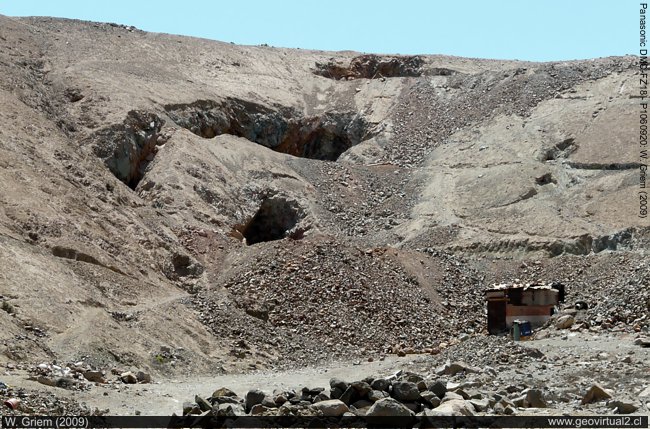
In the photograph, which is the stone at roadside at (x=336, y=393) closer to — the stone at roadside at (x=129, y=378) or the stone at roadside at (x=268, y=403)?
the stone at roadside at (x=268, y=403)

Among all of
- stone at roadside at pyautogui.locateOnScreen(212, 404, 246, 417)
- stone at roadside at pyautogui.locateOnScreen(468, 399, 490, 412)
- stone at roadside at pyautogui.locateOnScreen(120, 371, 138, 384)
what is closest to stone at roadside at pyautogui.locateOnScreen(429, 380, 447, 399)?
stone at roadside at pyautogui.locateOnScreen(468, 399, 490, 412)

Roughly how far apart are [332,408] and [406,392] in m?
1.31

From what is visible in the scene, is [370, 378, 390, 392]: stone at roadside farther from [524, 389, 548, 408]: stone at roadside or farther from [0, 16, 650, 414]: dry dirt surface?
[524, 389, 548, 408]: stone at roadside

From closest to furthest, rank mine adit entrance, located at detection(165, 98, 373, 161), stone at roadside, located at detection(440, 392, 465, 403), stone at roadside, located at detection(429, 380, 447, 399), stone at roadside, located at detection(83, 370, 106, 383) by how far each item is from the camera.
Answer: stone at roadside, located at detection(440, 392, 465, 403), stone at roadside, located at detection(429, 380, 447, 399), stone at roadside, located at detection(83, 370, 106, 383), mine adit entrance, located at detection(165, 98, 373, 161)

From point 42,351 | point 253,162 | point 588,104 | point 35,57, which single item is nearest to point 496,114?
point 588,104

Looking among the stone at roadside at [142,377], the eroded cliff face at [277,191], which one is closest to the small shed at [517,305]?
the eroded cliff face at [277,191]

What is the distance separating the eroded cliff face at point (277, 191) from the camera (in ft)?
104

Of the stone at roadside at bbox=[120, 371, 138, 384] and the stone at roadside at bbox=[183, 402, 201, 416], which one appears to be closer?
the stone at roadside at bbox=[183, 402, 201, 416]

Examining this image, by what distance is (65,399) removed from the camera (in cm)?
1986

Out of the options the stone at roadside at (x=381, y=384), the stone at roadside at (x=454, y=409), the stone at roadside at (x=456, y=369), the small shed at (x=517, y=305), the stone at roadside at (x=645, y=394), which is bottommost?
the stone at roadside at (x=454, y=409)

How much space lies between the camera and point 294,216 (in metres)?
46.6

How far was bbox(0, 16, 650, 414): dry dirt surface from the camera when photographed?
2577 cm

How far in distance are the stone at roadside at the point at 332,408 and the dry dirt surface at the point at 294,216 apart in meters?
0.54

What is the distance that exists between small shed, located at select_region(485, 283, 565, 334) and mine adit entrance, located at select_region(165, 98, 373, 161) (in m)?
22.7
